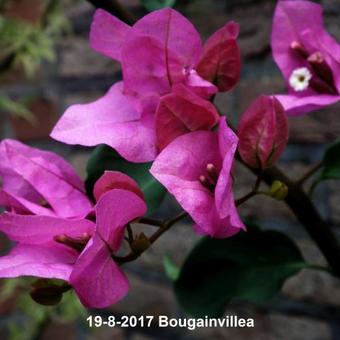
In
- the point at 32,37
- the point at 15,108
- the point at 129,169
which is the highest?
the point at 129,169

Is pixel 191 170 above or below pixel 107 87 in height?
above

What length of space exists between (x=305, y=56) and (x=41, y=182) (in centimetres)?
18

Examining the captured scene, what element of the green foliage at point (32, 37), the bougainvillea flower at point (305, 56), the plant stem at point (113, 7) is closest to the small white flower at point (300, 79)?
the bougainvillea flower at point (305, 56)

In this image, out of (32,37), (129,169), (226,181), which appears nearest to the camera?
(226,181)

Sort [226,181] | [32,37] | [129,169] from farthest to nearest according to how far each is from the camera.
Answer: [32,37] → [129,169] → [226,181]

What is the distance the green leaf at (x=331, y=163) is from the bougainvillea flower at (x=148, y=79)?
114mm

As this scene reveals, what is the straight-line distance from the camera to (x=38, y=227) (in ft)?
0.90

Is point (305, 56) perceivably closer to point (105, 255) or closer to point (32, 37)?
point (105, 255)

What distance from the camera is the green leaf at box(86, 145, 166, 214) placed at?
35 cm

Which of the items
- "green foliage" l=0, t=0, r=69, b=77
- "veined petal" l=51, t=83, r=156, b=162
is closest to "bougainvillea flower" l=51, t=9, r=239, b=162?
"veined petal" l=51, t=83, r=156, b=162

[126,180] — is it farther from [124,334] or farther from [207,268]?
[124,334]

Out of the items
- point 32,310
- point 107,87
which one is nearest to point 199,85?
point 107,87

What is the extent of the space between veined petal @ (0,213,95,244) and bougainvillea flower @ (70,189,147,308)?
0.01 meters

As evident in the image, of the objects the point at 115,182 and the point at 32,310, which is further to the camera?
the point at 32,310
